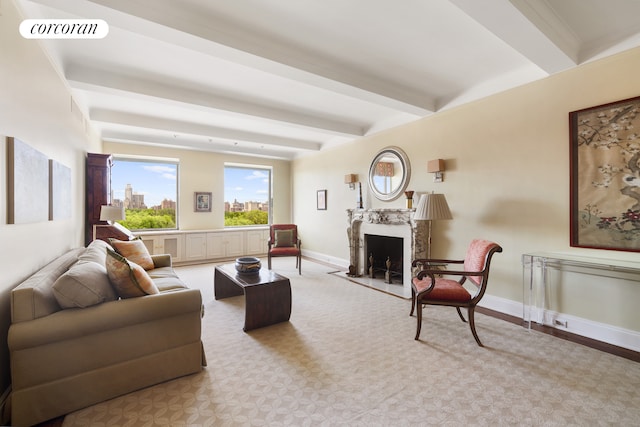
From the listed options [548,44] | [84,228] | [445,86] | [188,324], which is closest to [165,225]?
[84,228]

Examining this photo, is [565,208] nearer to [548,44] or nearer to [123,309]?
[548,44]

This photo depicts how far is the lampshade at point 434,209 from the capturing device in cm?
347

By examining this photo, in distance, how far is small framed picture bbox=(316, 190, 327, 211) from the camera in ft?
21.1

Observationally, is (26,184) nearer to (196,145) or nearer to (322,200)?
(196,145)

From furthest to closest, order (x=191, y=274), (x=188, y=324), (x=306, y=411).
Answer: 1. (x=191, y=274)
2. (x=188, y=324)
3. (x=306, y=411)

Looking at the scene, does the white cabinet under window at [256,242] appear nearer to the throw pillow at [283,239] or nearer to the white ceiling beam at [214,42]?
the throw pillow at [283,239]

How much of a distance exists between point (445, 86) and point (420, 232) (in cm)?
199

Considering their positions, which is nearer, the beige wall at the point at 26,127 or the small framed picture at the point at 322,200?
the beige wall at the point at 26,127

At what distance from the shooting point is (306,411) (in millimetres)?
1758

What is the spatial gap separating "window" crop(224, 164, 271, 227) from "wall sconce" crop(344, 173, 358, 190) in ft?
9.38

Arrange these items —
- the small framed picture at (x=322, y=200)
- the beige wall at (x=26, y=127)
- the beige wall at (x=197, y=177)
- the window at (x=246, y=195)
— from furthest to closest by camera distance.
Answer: the window at (x=246, y=195) → the small framed picture at (x=322, y=200) → the beige wall at (x=197, y=177) → the beige wall at (x=26, y=127)

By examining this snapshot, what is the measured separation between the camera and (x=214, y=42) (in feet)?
7.57

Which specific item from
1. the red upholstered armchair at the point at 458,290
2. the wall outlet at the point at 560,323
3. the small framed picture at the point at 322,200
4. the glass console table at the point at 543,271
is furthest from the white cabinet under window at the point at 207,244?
the wall outlet at the point at 560,323

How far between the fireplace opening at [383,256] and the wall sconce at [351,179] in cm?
111
